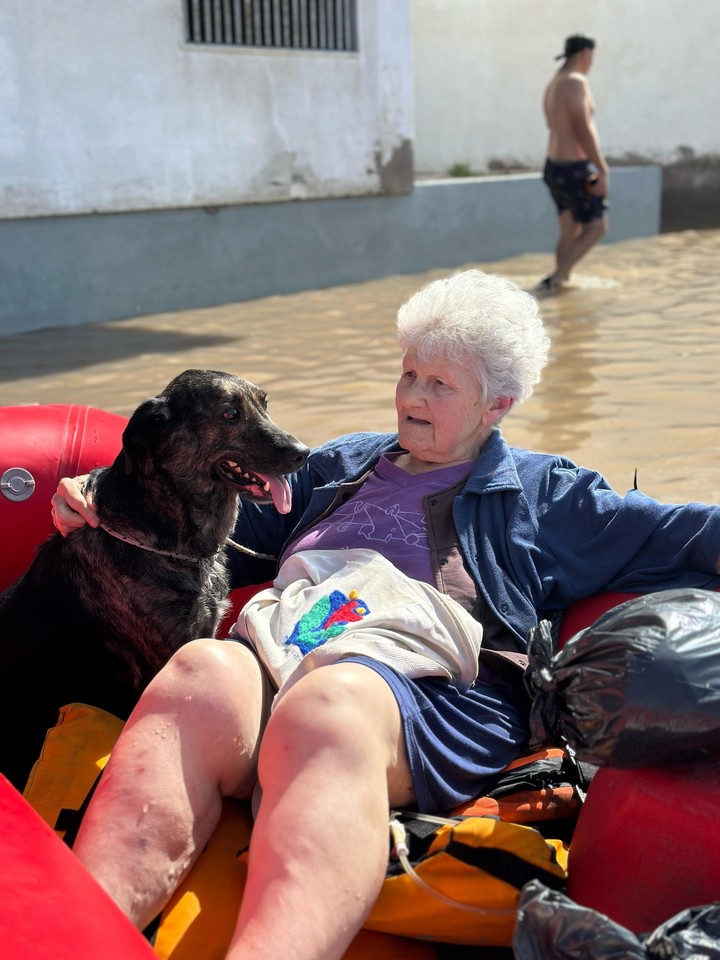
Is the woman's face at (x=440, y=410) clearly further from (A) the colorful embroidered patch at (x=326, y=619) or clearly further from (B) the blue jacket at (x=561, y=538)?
(A) the colorful embroidered patch at (x=326, y=619)

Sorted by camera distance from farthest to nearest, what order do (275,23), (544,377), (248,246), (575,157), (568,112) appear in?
(248,246), (275,23), (575,157), (568,112), (544,377)

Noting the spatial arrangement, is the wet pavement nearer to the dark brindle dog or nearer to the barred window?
the dark brindle dog

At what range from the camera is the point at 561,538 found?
2.79 m

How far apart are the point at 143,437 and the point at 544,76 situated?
1923 centimetres

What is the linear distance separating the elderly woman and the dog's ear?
0.60ft

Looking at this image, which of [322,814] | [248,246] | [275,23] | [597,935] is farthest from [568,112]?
[597,935]

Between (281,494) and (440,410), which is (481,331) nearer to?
(440,410)

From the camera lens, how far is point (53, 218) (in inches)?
412

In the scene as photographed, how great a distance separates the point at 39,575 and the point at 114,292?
28.0 ft

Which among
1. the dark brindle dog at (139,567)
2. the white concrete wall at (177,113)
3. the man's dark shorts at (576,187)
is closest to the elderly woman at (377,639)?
the dark brindle dog at (139,567)

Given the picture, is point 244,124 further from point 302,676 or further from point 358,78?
point 302,676

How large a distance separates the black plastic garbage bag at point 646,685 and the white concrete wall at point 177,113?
29.9ft

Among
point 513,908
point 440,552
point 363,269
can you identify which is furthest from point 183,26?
point 513,908

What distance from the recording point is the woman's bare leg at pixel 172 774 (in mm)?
2039
